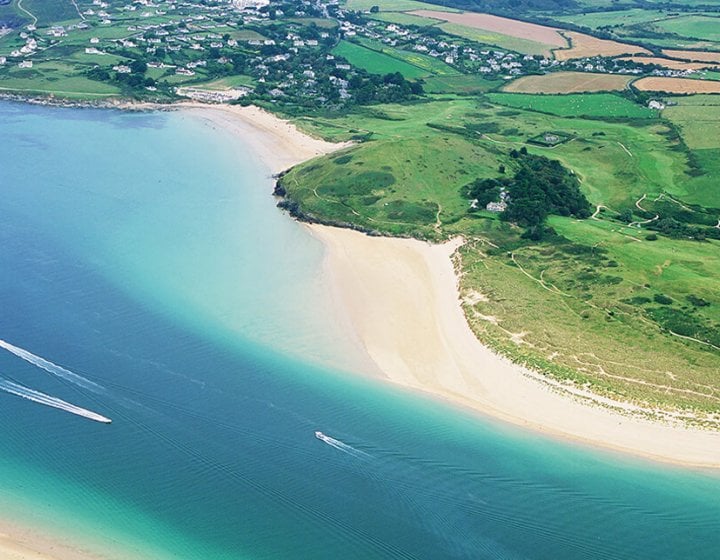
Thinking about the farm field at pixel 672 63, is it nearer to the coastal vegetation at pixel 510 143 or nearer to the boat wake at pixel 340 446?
the coastal vegetation at pixel 510 143

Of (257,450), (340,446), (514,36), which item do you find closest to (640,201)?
(340,446)

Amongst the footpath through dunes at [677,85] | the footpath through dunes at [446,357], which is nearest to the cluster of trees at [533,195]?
the footpath through dunes at [446,357]

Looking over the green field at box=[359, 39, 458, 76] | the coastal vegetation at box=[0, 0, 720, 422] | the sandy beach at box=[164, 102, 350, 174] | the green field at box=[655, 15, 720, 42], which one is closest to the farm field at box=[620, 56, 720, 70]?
the coastal vegetation at box=[0, 0, 720, 422]

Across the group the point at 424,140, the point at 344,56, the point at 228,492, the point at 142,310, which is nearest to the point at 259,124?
the point at 424,140

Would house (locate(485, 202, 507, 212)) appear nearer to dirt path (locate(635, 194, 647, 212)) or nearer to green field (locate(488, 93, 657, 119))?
dirt path (locate(635, 194, 647, 212))

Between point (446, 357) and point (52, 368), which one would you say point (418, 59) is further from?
point (52, 368)
